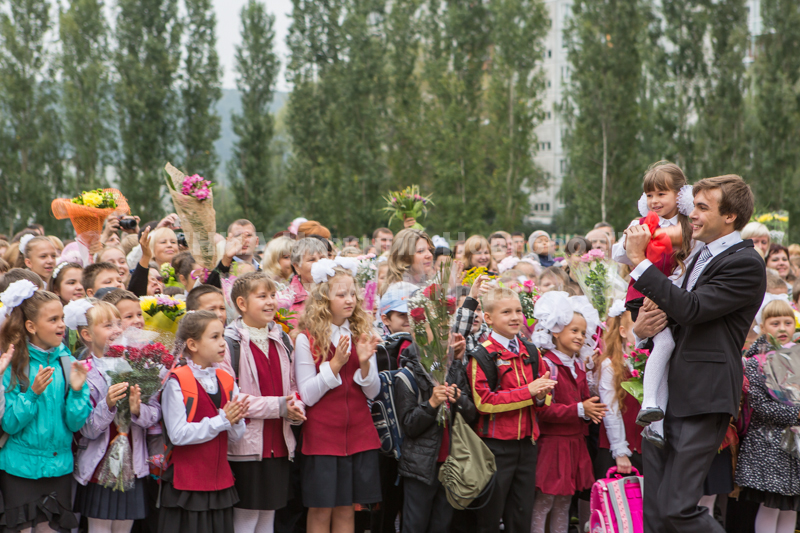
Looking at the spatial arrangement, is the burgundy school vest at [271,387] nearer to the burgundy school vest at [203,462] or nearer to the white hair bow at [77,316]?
the burgundy school vest at [203,462]

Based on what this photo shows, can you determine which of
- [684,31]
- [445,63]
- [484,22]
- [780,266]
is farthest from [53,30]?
[780,266]

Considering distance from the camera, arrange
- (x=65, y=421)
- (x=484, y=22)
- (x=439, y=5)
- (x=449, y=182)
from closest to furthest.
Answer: (x=65, y=421)
(x=449, y=182)
(x=484, y=22)
(x=439, y=5)

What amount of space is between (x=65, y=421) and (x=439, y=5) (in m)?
31.6

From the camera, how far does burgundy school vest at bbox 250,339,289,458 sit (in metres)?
4.56

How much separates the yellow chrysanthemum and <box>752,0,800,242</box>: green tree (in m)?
20.5

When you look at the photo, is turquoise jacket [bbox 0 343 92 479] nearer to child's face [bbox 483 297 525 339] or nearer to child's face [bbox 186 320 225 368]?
child's face [bbox 186 320 225 368]

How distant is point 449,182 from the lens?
2875 cm

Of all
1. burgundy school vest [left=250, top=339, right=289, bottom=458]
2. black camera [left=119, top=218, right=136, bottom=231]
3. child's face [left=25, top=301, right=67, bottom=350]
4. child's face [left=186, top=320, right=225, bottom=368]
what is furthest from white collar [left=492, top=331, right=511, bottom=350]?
black camera [left=119, top=218, right=136, bottom=231]

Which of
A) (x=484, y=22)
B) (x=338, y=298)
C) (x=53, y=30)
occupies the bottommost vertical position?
→ (x=338, y=298)

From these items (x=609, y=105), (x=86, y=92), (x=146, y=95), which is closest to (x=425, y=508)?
(x=146, y=95)

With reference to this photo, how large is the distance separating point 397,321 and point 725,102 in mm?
23321

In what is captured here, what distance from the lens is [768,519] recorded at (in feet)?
16.9

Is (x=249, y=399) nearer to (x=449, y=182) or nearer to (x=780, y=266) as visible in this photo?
(x=780, y=266)

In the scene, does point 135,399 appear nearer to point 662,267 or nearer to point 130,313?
point 130,313
